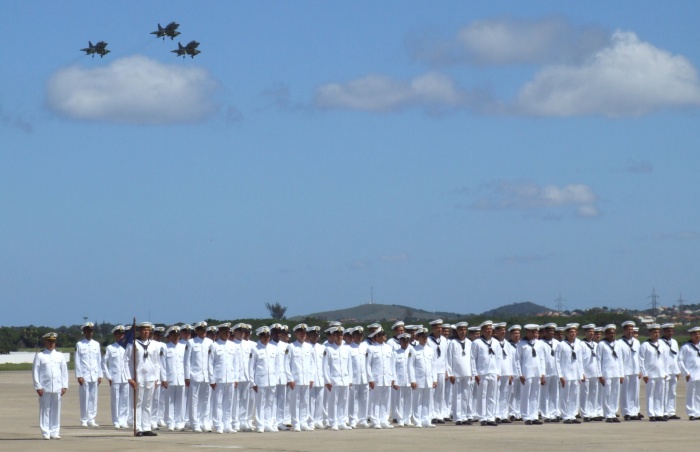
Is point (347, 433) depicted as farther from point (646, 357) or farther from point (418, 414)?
point (646, 357)

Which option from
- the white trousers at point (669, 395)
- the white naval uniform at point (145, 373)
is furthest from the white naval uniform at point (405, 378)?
the white trousers at point (669, 395)

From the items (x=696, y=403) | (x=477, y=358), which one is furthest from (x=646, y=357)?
(x=477, y=358)

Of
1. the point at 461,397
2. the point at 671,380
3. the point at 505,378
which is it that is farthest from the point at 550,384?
the point at 671,380

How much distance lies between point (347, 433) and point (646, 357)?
7.42 meters

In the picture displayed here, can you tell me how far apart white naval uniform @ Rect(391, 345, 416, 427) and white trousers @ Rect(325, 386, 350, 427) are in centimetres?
106

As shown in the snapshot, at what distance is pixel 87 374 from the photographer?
2389cm

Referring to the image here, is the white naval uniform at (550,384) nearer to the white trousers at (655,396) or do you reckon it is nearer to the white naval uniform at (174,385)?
the white trousers at (655,396)

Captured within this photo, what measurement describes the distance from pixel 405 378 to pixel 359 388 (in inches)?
36.5

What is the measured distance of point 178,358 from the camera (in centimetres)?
2305

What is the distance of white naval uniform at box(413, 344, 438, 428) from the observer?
23578mm

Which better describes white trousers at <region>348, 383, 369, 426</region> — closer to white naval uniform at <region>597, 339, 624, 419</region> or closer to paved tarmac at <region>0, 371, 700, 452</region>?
paved tarmac at <region>0, 371, 700, 452</region>

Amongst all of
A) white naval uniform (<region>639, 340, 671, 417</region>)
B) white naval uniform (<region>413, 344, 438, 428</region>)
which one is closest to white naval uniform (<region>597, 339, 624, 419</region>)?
white naval uniform (<region>639, 340, 671, 417</region>)

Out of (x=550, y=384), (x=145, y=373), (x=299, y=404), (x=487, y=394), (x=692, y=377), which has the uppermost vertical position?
(x=145, y=373)

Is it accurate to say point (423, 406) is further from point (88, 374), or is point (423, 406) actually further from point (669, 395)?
point (88, 374)
